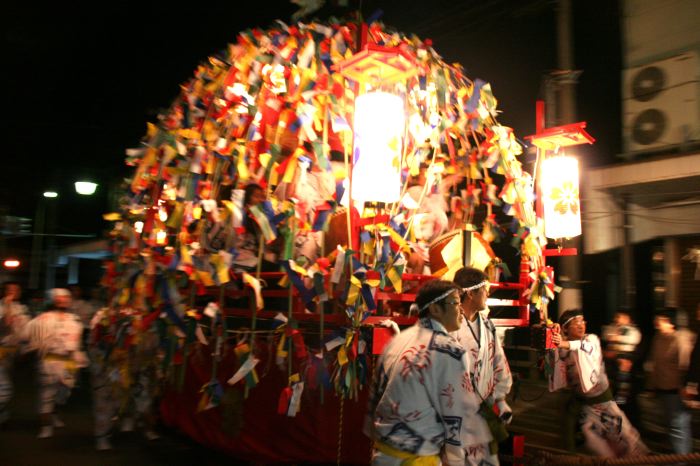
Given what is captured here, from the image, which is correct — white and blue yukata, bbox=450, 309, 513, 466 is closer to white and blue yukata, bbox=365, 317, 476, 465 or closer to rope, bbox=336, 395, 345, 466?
white and blue yukata, bbox=365, 317, 476, 465

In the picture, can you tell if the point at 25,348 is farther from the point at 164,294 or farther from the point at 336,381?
the point at 336,381

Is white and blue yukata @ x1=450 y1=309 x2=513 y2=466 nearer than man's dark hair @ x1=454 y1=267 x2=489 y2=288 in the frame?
Yes

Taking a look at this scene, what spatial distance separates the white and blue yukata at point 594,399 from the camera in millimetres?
4562

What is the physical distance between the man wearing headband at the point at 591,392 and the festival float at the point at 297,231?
0.45 m

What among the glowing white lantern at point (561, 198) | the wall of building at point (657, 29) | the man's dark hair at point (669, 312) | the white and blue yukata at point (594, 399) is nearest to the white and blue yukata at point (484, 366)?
the white and blue yukata at point (594, 399)

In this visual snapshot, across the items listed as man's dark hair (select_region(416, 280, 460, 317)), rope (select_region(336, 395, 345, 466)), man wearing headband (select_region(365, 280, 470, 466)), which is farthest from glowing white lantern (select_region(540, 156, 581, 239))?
man wearing headband (select_region(365, 280, 470, 466))

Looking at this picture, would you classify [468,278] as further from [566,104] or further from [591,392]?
[566,104]

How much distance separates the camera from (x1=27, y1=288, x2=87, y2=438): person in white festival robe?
21.1 ft

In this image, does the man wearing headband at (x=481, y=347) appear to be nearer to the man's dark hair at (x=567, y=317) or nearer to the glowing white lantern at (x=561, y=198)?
the man's dark hair at (x=567, y=317)

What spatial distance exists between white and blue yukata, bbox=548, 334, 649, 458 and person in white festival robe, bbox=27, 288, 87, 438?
17.5 feet

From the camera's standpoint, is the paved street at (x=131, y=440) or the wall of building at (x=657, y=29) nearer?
the paved street at (x=131, y=440)

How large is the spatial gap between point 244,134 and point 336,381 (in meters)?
2.09

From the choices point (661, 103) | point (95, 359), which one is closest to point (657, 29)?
point (661, 103)

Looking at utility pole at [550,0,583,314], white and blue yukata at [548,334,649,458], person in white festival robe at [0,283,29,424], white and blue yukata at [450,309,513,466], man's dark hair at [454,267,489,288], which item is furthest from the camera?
person in white festival robe at [0,283,29,424]
